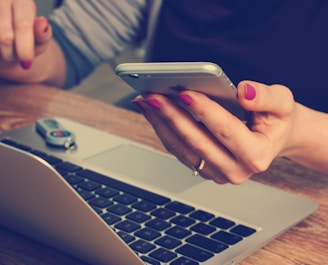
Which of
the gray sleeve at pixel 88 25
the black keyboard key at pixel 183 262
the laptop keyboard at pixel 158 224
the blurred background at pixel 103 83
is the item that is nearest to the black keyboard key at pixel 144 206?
the laptop keyboard at pixel 158 224

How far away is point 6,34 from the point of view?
3.27 feet

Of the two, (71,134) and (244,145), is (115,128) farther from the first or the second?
(244,145)

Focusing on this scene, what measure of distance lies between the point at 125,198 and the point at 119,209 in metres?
0.03

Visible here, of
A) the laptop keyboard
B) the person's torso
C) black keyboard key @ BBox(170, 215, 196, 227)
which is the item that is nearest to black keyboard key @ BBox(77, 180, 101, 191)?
the laptop keyboard

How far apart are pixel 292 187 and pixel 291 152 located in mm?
55

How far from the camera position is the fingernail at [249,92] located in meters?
0.64

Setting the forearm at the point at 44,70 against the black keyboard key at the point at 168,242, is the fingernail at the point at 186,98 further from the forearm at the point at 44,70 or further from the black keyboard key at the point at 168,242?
the forearm at the point at 44,70

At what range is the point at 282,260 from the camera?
26.5 inches

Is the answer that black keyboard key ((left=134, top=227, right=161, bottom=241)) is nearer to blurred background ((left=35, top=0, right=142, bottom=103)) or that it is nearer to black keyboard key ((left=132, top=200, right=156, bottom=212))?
black keyboard key ((left=132, top=200, right=156, bottom=212))

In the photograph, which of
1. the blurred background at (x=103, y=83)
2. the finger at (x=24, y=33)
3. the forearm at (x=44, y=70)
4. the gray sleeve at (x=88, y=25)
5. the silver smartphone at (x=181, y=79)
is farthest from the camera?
the blurred background at (x=103, y=83)

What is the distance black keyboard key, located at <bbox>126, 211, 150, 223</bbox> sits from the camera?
695 mm

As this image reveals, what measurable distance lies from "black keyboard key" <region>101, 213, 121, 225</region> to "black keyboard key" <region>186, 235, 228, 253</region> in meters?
0.08

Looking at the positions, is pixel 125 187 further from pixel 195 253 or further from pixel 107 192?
pixel 195 253

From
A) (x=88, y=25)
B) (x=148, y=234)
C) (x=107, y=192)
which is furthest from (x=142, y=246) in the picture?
(x=88, y=25)
